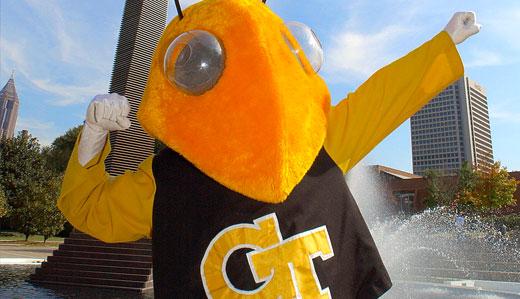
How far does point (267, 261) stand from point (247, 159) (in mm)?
380

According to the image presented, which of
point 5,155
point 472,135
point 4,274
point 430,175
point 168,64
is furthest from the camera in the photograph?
point 472,135

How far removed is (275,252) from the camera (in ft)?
4.50

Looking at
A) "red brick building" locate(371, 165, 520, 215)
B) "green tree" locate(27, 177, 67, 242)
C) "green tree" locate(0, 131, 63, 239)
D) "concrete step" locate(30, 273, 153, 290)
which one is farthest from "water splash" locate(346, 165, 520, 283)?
"red brick building" locate(371, 165, 520, 215)

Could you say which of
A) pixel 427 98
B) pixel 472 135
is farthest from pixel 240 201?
pixel 472 135

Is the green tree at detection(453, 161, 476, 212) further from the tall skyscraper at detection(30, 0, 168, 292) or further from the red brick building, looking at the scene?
the tall skyscraper at detection(30, 0, 168, 292)

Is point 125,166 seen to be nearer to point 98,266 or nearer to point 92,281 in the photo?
point 98,266

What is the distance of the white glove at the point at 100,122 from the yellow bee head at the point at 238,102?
0.08 m

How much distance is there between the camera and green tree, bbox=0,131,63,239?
2023 centimetres

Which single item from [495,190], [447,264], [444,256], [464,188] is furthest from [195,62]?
[464,188]

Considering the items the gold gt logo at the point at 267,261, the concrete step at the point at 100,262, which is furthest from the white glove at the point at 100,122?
the concrete step at the point at 100,262

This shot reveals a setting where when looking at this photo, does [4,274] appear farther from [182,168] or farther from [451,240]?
[451,240]

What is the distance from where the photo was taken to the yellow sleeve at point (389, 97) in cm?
161

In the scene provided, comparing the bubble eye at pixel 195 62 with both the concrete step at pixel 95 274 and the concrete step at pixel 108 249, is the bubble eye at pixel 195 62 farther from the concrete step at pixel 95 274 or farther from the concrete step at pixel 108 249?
the concrete step at pixel 108 249

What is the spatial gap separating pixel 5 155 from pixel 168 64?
26.2 m
